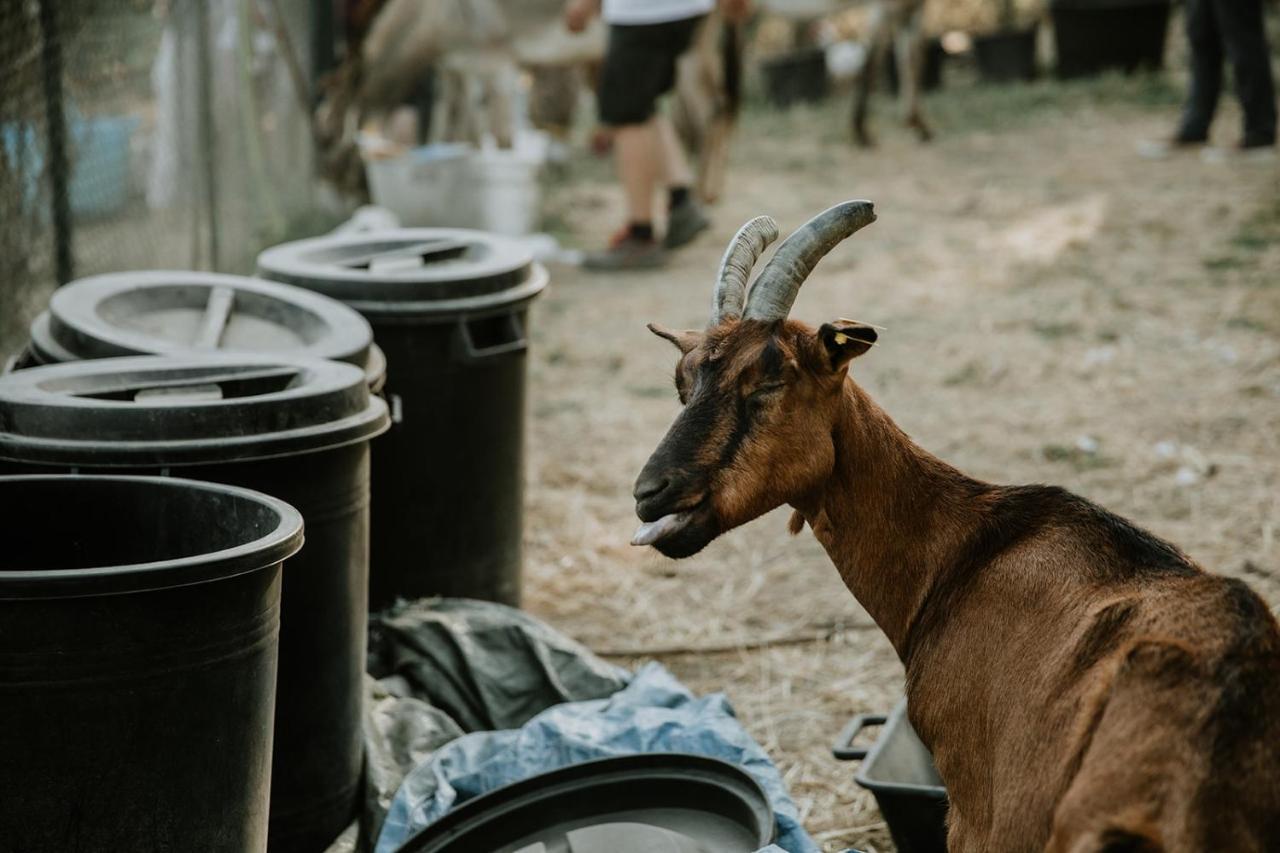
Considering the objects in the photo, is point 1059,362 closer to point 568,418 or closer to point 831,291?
point 831,291

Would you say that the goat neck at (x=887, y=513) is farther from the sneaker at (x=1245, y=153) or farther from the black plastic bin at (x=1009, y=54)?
the black plastic bin at (x=1009, y=54)

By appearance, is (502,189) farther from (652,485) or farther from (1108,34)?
(1108,34)

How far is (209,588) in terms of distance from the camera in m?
2.48

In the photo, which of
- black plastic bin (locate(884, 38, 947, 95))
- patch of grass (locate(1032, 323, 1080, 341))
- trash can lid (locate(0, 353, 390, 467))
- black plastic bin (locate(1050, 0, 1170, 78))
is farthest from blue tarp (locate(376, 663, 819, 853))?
black plastic bin (locate(884, 38, 947, 95))

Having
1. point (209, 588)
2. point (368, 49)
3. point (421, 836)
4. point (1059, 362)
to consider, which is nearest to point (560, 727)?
point (421, 836)

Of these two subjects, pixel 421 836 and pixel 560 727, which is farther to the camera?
pixel 560 727

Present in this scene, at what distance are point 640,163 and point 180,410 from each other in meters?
7.33

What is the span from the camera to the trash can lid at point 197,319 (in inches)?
150

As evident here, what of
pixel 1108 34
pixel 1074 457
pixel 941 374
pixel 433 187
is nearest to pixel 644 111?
pixel 433 187

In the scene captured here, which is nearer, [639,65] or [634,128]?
[639,65]

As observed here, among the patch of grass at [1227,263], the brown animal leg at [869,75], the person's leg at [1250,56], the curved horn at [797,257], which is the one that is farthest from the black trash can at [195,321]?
the brown animal leg at [869,75]

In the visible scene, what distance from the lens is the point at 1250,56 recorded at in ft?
34.4

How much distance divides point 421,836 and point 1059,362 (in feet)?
17.7

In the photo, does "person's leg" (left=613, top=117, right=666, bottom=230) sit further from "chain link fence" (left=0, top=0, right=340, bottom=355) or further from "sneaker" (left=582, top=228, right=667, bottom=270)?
"chain link fence" (left=0, top=0, right=340, bottom=355)
